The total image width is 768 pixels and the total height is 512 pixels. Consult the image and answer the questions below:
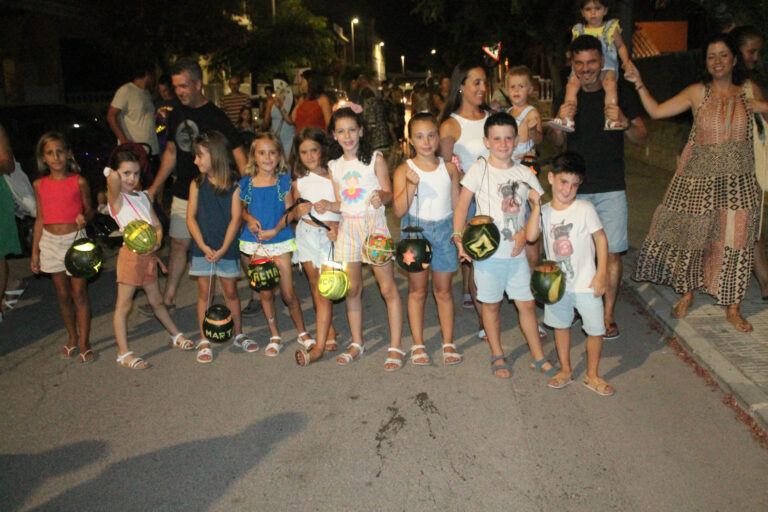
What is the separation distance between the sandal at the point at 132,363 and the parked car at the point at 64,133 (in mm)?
4501

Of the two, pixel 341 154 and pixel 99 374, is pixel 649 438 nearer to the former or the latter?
pixel 341 154

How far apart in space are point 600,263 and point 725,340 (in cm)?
154

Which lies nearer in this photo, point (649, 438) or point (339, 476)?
point (339, 476)

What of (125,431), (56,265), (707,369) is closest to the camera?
(125,431)

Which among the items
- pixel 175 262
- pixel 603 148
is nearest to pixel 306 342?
pixel 175 262

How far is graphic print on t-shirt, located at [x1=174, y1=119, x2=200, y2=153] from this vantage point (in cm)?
581

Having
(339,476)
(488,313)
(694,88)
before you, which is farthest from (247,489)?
(694,88)

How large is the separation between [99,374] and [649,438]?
12.7 ft

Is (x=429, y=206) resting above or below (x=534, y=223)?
above

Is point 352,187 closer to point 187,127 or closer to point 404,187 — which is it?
point 404,187

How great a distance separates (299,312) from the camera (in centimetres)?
557

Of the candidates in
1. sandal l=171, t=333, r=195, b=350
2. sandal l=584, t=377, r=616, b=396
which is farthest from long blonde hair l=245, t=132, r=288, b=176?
sandal l=584, t=377, r=616, b=396

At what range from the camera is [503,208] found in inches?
182

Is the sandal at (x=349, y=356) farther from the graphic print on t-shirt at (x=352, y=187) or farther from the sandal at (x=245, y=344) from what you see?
the graphic print on t-shirt at (x=352, y=187)
